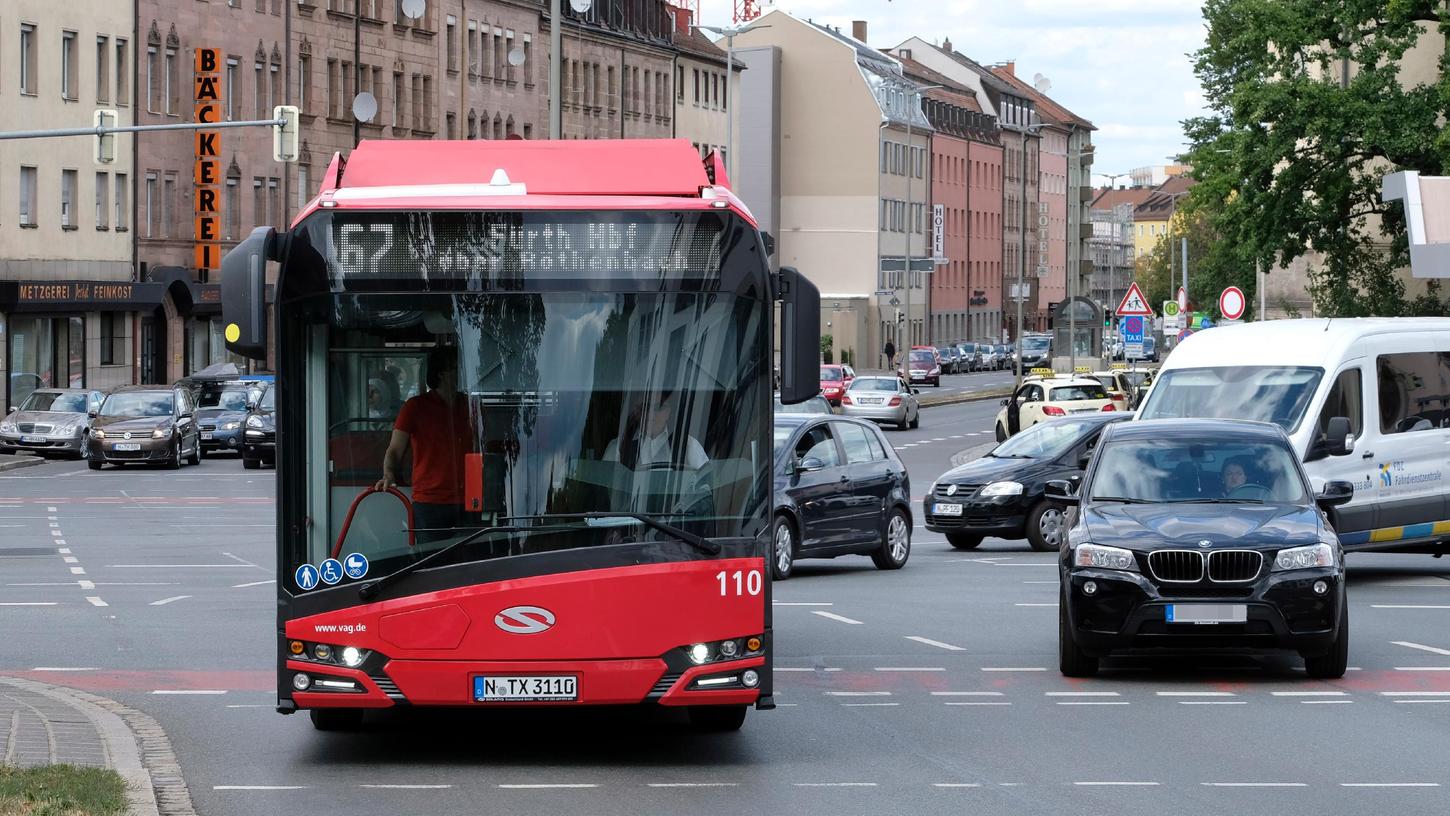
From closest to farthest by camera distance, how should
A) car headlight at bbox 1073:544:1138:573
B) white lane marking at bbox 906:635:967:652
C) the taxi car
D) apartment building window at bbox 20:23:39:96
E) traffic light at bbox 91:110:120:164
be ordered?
car headlight at bbox 1073:544:1138:573, white lane marking at bbox 906:635:967:652, traffic light at bbox 91:110:120:164, the taxi car, apartment building window at bbox 20:23:39:96

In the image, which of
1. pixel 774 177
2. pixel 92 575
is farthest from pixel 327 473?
pixel 774 177

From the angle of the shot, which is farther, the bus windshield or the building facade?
the building facade

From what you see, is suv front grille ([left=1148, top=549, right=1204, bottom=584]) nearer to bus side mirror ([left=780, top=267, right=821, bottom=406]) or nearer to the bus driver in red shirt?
bus side mirror ([left=780, top=267, right=821, bottom=406])

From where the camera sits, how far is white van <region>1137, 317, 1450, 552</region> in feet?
75.9

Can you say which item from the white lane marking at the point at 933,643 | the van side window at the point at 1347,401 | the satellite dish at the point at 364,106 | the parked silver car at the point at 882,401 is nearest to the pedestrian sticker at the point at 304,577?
the white lane marking at the point at 933,643

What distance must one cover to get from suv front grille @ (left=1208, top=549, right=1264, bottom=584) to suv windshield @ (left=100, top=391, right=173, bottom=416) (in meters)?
38.9

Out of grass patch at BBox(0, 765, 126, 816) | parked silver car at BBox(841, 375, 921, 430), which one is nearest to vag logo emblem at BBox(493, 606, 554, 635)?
grass patch at BBox(0, 765, 126, 816)

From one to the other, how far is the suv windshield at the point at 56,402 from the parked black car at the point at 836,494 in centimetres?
3311

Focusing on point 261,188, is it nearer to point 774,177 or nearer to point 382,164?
point 774,177

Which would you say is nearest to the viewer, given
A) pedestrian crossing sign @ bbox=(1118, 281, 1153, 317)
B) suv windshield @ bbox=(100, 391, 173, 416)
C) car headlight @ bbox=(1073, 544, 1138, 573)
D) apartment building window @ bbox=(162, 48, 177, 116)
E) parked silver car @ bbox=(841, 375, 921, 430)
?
car headlight @ bbox=(1073, 544, 1138, 573)

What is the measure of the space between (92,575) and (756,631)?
46.8ft

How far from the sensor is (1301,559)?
15.0 m

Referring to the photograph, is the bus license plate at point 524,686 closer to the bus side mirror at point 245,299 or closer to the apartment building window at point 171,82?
the bus side mirror at point 245,299

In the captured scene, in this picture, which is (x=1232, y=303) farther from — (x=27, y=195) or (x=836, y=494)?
(x=27, y=195)
